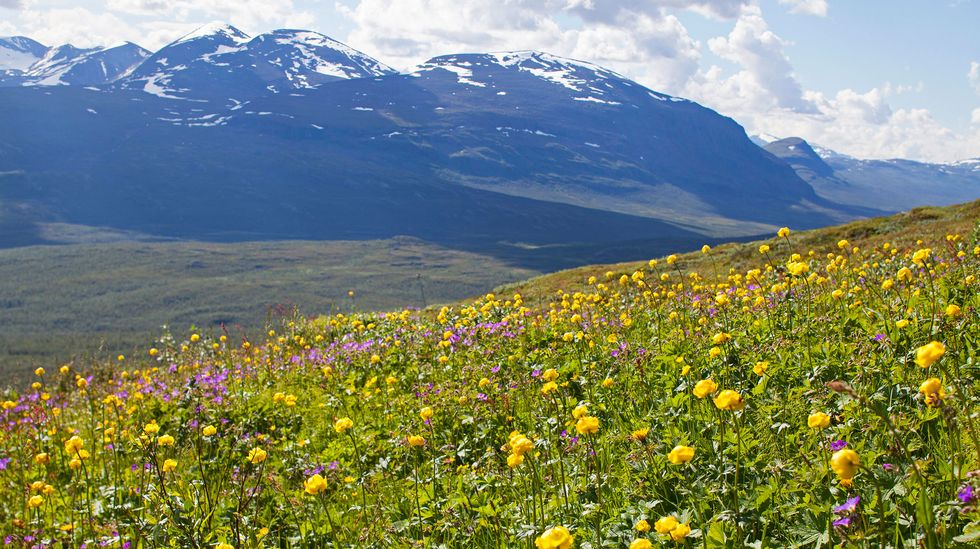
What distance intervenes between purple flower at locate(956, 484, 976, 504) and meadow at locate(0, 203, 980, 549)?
1cm

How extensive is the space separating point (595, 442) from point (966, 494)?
249cm

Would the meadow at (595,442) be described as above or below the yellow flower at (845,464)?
below

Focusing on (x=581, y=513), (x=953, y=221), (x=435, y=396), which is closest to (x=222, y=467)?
(x=435, y=396)

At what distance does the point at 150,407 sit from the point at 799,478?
25.4ft

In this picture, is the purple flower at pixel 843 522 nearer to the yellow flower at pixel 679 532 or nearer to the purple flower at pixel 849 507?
the purple flower at pixel 849 507

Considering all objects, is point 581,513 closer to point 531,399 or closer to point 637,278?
point 531,399

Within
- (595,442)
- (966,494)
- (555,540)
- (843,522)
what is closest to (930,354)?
(966,494)

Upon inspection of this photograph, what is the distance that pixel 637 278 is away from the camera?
8.36 metres

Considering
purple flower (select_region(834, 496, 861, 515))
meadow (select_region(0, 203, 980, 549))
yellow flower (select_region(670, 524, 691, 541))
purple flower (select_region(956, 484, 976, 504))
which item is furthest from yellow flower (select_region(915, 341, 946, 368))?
yellow flower (select_region(670, 524, 691, 541))

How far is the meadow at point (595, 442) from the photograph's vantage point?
3.28m

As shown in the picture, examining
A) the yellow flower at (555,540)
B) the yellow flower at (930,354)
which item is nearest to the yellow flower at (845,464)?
the yellow flower at (930,354)

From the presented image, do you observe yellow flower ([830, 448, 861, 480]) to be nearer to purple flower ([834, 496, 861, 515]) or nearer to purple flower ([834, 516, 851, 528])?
purple flower ([834, 516, 851, 528])

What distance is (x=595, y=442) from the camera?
488cm

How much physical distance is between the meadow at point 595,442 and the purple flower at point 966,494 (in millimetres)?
13
